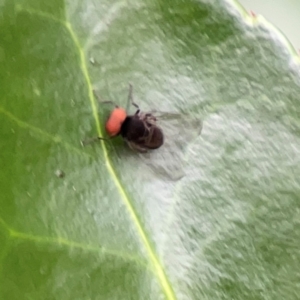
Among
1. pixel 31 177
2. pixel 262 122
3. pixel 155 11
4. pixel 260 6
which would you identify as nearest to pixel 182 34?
pixel 155 11

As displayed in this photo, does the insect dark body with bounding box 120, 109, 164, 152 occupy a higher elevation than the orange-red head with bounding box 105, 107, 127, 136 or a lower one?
lower

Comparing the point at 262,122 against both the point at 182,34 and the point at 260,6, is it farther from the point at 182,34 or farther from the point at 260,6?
the point at 260,6

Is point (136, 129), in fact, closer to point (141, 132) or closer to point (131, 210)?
point (141, 132)

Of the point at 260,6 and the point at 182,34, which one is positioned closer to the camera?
the point at 182,34

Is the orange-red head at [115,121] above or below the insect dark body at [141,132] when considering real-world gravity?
above
